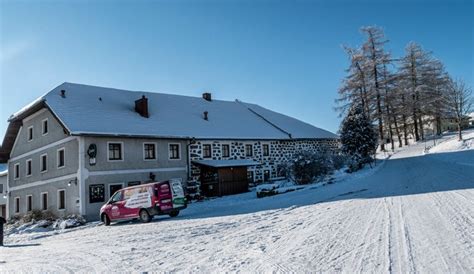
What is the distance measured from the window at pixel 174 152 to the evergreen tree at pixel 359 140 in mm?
13281

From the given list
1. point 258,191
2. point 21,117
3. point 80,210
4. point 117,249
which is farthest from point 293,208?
point 21,117

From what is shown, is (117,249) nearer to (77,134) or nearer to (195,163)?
(77,134)

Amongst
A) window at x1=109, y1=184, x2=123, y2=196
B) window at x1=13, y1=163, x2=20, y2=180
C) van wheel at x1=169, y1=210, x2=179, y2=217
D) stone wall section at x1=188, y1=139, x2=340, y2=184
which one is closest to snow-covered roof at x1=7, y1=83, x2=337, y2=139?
stone wall section at x1=188, y1=139, x2=340, y2=184

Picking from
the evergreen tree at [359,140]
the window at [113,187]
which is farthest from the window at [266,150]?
the window at [113,187]

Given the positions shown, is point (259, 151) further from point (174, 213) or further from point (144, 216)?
point (144, 216)

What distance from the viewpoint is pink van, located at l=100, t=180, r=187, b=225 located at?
17.5 metres

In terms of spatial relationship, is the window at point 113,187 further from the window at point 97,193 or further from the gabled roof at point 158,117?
the gabled roof at point 158,117

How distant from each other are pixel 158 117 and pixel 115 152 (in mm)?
5512

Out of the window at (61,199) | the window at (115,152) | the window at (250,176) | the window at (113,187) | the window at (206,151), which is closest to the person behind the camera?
the window at (113,187)

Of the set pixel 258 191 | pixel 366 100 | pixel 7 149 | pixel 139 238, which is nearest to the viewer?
pixel 139 238

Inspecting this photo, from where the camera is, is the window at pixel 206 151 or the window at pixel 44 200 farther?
the window at pixel 206 151

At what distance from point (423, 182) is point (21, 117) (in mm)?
26169

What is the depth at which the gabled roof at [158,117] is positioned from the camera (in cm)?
2406

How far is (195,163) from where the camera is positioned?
27.2 meters
